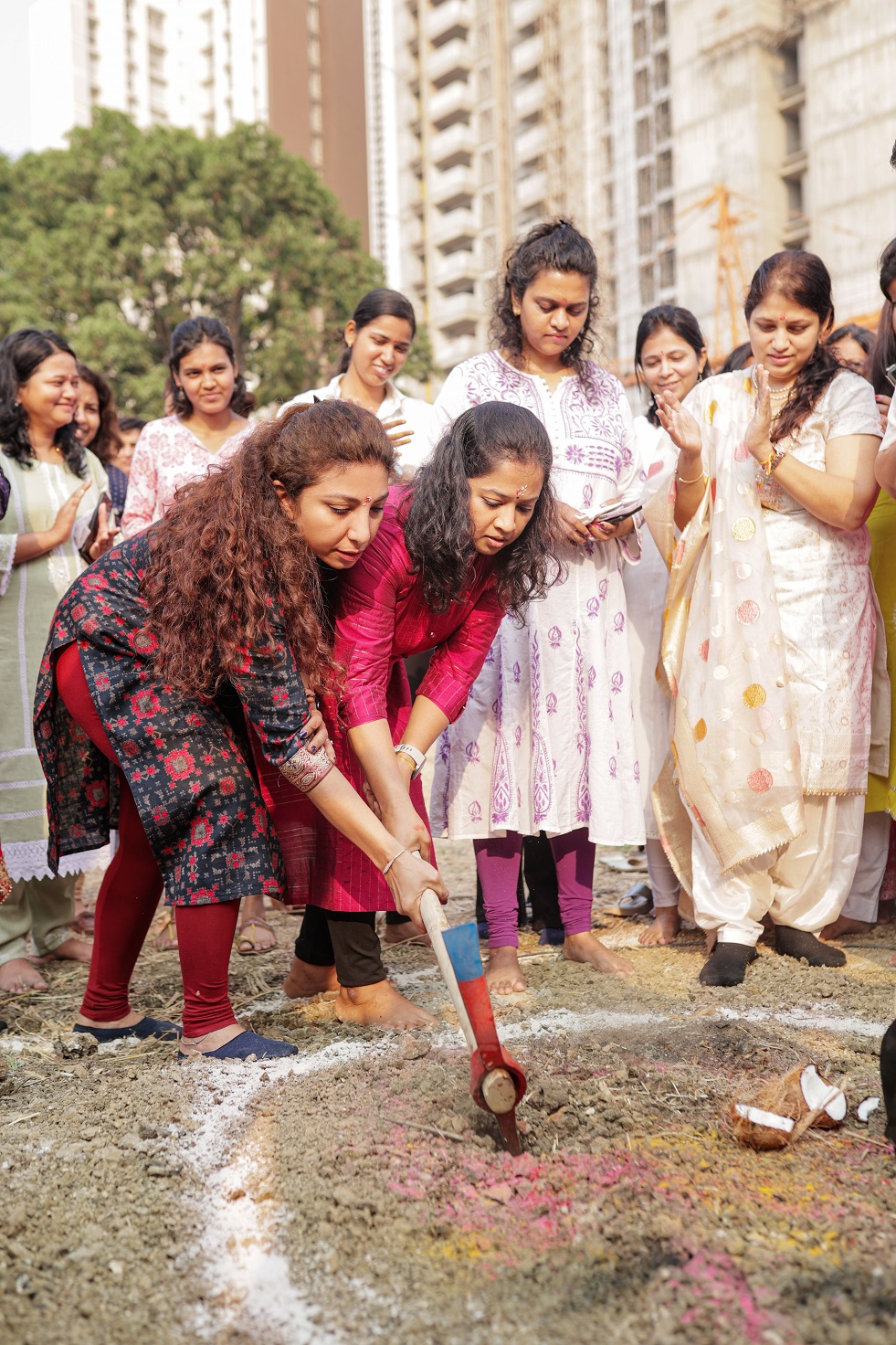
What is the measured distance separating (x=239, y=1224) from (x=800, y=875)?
1.99 metres

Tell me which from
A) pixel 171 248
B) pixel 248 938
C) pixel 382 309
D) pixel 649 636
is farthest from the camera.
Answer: pixel 171 248

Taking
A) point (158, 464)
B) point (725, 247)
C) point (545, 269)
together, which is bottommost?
point (158, 464)

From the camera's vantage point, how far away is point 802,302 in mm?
3209

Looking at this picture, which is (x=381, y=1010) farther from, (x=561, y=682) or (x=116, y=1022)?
(x=561, y=682)

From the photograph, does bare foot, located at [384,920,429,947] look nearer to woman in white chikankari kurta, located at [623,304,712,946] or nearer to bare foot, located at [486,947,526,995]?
bare foot, located at [486,947,526,995]

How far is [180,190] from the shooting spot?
63.1ft

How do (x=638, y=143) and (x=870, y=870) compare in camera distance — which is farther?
(x=638, y=143)

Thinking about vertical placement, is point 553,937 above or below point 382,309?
below

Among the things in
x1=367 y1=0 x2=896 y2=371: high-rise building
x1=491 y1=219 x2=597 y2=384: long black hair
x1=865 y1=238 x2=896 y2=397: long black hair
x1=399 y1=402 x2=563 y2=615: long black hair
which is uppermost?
x1=367 y1=0 x2=896 y2=371: high-rise building

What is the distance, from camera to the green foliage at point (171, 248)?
18188 millimetres

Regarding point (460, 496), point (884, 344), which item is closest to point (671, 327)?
point (884, 344)

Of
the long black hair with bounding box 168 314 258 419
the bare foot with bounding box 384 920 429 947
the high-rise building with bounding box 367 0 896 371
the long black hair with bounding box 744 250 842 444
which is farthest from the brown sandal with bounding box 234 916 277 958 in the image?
the high-rise building with bounding box 367 0 896 371

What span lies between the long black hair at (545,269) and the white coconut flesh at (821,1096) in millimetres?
2142

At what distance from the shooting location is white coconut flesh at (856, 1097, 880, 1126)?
2057 mm
